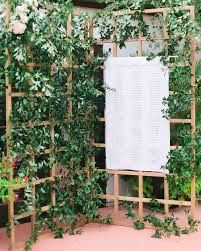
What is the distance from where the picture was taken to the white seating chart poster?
18.7ft

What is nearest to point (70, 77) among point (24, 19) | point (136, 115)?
point (136, 115)

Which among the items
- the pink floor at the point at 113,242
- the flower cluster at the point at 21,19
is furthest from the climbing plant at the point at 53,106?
the pink floor at the point at 113,242

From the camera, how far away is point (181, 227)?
5.80 meters

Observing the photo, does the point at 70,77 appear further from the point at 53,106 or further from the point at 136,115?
the point at 136,115

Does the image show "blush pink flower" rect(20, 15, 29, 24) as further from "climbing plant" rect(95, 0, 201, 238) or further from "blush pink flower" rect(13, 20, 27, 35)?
"climbing plant" rect(95, 0, 201, 238)

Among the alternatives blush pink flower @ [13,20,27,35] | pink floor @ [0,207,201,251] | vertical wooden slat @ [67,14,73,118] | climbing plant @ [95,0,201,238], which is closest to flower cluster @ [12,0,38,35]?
blush pink flower @ [13,20,27,35]

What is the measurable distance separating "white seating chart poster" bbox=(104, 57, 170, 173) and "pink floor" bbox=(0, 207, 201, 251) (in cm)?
67

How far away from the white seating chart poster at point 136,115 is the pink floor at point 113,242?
2.20 ft

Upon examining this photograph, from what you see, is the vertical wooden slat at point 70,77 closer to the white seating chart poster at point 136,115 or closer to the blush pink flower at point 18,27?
the white seating chart poster at point 136,115

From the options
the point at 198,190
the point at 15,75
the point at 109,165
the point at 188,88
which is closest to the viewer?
the point at 15,75

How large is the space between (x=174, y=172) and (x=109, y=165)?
Result: 719mm

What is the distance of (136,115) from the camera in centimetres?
582

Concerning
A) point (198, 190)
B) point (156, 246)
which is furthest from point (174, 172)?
point (198, 190)

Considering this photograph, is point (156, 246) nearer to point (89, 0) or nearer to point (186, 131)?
point (186, 131)
